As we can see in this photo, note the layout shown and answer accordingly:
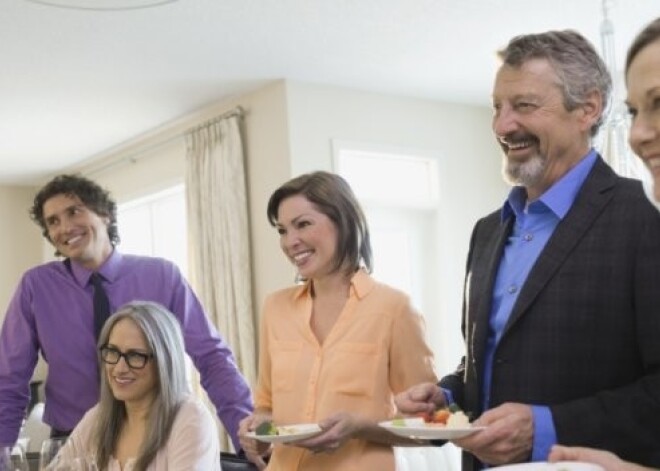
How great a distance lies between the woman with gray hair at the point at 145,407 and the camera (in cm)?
222

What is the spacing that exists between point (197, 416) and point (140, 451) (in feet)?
0.57

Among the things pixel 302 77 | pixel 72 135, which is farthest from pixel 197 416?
pixel 72 135

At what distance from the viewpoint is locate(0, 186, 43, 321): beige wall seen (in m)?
7.50

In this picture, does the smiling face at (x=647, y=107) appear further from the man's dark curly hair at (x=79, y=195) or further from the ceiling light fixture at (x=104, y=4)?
the ceiling light fixture at (x=104, y=4)

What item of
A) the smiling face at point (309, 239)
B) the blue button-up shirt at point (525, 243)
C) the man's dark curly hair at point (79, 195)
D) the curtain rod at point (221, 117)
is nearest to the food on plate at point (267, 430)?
the smiling face at point (309, 239)

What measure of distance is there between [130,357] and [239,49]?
A: 243cm

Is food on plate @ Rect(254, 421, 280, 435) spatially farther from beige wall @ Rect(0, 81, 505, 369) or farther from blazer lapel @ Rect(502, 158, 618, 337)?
beige wall @ Rect(0, 81, 505, 369)

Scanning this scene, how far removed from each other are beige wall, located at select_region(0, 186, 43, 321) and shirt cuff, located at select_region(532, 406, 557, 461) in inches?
272

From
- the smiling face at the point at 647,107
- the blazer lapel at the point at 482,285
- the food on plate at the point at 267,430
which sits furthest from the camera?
the food on plate at the point at 267,430

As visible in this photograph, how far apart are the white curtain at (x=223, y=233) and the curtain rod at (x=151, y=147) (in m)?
0.01

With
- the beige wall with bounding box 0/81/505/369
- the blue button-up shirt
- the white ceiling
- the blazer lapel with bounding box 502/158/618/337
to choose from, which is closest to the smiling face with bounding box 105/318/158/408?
the blue button-up shirt

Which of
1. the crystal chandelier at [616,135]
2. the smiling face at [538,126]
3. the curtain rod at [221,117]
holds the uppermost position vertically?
the curtain rod at [221,117]

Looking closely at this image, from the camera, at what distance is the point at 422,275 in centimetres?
576

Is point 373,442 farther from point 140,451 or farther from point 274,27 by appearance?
point 274,27
